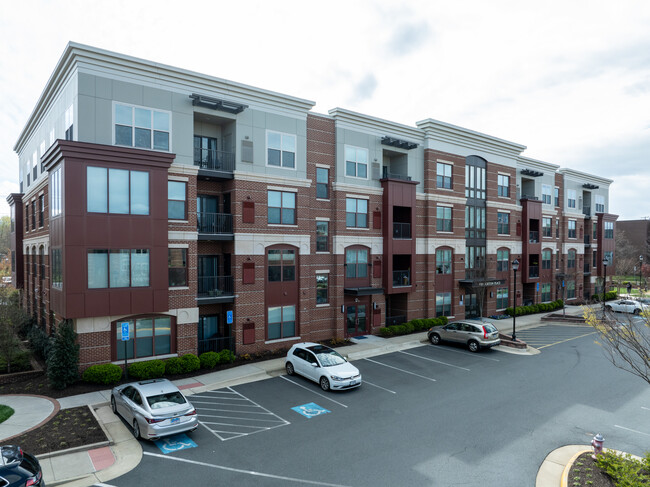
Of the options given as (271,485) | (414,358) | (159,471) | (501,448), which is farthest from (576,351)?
(159,471)

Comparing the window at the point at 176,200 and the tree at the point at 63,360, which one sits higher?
the window at the point at 176,200

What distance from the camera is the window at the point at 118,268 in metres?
17.5

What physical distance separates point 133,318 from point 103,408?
15.4 feet

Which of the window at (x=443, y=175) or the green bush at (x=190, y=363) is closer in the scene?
the green bush at (x=190, y=363)

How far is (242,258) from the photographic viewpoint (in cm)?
2208

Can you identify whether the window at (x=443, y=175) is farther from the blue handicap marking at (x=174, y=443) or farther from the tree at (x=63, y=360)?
the tree at (x=63, y=360)

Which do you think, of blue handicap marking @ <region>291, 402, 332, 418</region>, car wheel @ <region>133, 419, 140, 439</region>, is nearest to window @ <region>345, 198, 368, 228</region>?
blue handicap marking @ <region>291, 402, 332, 418</region>

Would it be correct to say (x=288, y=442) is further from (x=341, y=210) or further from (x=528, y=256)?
(x=528, y=256)

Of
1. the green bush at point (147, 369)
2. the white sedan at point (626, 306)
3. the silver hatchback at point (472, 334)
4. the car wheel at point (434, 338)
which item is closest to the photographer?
the green bush at point (147, 369)

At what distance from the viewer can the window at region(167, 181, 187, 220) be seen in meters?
19.8

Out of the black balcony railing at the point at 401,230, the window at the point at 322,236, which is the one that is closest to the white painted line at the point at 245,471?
the window at the point at 322,236

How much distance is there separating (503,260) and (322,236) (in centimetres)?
1978

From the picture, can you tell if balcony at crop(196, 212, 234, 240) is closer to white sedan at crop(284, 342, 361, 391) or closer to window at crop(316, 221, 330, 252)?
window at crop(316, 221, 330, 252)

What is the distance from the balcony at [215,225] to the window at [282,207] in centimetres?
230
